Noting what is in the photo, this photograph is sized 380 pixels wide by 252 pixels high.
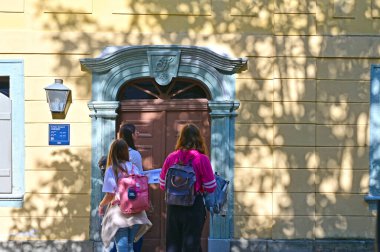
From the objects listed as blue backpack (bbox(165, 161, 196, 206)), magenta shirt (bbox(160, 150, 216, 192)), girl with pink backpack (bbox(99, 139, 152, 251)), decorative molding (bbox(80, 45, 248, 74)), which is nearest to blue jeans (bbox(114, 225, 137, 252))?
girl with pink backpack (bbox(99, 139, 152, 251))

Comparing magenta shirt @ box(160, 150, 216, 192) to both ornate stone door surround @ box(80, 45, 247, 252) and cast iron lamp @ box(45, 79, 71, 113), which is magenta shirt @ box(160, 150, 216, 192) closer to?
ornate stone door surround @ box(80, 45, 247, 252)

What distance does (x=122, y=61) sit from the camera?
8.06m

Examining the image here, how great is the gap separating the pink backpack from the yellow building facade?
2.03 metres

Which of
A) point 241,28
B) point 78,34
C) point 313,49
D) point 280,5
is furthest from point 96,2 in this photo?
point 313,49

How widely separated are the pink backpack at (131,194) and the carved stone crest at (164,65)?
2.24m

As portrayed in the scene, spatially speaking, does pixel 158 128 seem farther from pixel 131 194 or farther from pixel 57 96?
pixel 131 194

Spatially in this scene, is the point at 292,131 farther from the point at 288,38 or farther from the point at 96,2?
the point at 96,2

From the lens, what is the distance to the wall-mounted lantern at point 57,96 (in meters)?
7.93

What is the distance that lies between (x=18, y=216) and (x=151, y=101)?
243cm

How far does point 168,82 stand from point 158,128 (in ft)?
2.24

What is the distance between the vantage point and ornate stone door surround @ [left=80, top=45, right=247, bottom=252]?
26.3 feet

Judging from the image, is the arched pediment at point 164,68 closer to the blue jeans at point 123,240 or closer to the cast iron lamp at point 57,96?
the cast iron lamp at point 57,96

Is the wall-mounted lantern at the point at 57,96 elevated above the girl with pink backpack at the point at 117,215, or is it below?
above

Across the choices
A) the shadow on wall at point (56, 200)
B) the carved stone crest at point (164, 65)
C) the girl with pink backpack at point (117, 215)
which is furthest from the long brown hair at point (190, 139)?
the shadow on wall at point (56, 200)
